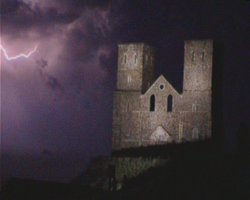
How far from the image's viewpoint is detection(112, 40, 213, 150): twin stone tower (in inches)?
2643

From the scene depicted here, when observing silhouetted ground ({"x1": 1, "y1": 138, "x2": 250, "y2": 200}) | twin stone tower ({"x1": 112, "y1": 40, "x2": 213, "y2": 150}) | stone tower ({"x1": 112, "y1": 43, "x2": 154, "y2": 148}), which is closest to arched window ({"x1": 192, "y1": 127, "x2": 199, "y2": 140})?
twin stone tower ({"x1": 112, "y1": 40, "x2": 213, "y2": 150})

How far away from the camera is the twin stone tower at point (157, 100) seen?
67.1 metres

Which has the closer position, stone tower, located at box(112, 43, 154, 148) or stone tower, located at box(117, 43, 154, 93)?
stone tower, located at box(112, 43, 154, 148)

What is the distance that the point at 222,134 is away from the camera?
225ft

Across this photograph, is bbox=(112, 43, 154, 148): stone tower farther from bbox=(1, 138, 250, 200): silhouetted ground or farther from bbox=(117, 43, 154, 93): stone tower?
bbox=(1, 138, 250, 200): silhouetted ground

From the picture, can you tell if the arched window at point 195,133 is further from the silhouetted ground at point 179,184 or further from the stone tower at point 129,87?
the silhouetted ground at point 179,184

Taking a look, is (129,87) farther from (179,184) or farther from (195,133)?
(179,184)

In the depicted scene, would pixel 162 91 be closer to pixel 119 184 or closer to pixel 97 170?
pixel 97 170

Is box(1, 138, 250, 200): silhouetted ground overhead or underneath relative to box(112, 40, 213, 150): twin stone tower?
underneath

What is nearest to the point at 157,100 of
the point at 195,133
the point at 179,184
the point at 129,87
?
the point at 129,87

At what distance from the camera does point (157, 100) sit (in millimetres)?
68875

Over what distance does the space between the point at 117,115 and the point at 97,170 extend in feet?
19.1

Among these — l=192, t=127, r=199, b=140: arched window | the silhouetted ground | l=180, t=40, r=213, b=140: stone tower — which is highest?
l=180, t=40, r=213, b=140: stone tower

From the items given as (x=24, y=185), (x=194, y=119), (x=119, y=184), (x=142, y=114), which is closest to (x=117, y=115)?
(x=142, y=114)
